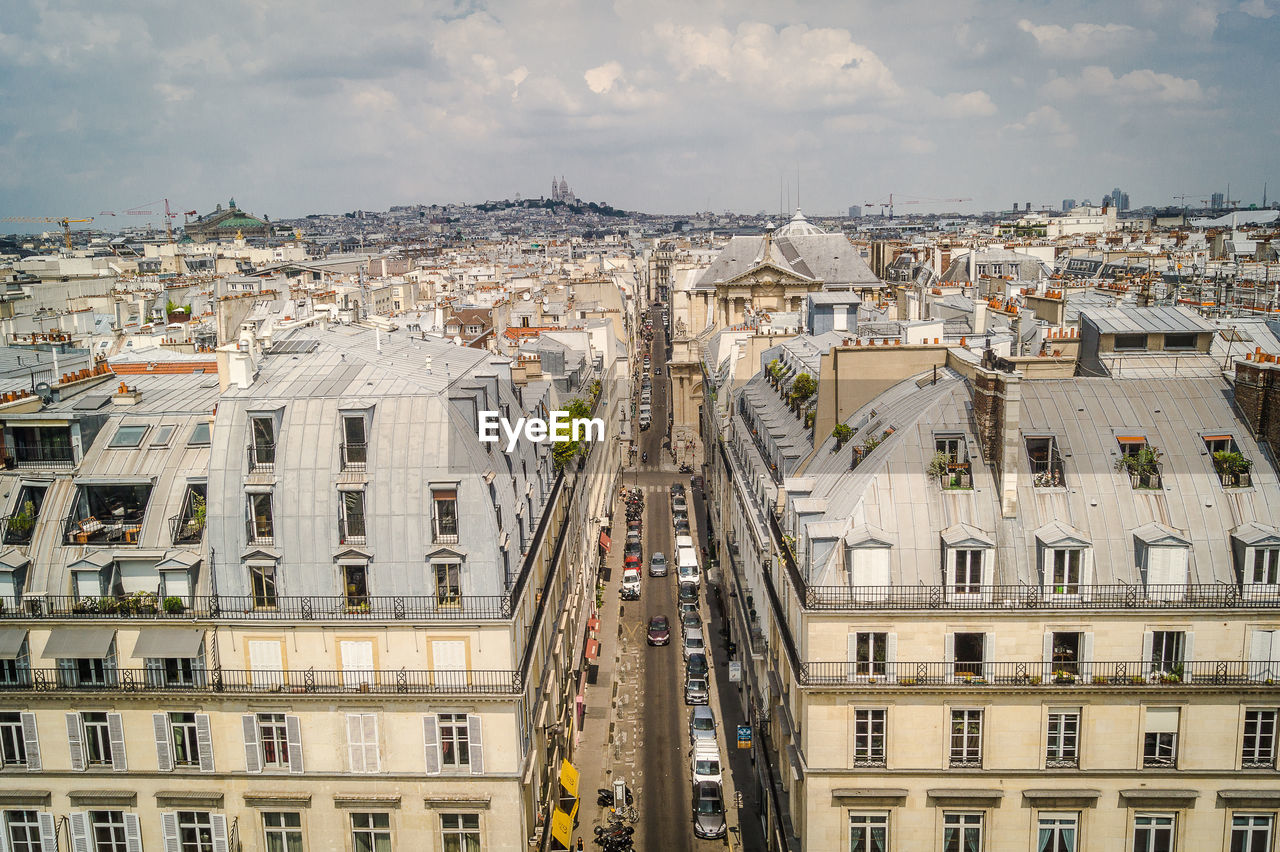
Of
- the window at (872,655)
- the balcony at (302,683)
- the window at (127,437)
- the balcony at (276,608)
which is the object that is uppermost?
the window at (127,437)

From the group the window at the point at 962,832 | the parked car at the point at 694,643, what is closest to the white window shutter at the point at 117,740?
the window at the point at 962,832

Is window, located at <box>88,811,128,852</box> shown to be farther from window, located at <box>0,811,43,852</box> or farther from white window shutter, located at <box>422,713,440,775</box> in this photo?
white window shutter, located at <box>422,713,440,775</box>

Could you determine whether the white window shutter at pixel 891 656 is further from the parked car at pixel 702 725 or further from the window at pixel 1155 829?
the parked car at pixel 702 725

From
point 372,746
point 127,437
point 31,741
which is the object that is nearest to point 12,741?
point 31,741

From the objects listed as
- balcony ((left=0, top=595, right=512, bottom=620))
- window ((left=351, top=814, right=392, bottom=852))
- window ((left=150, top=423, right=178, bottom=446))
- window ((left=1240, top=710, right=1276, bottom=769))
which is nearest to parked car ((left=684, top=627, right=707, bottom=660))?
window ((left=351, top=814, right=392, bottom=852))

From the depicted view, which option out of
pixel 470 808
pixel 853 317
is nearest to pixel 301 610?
pixel 470 808
